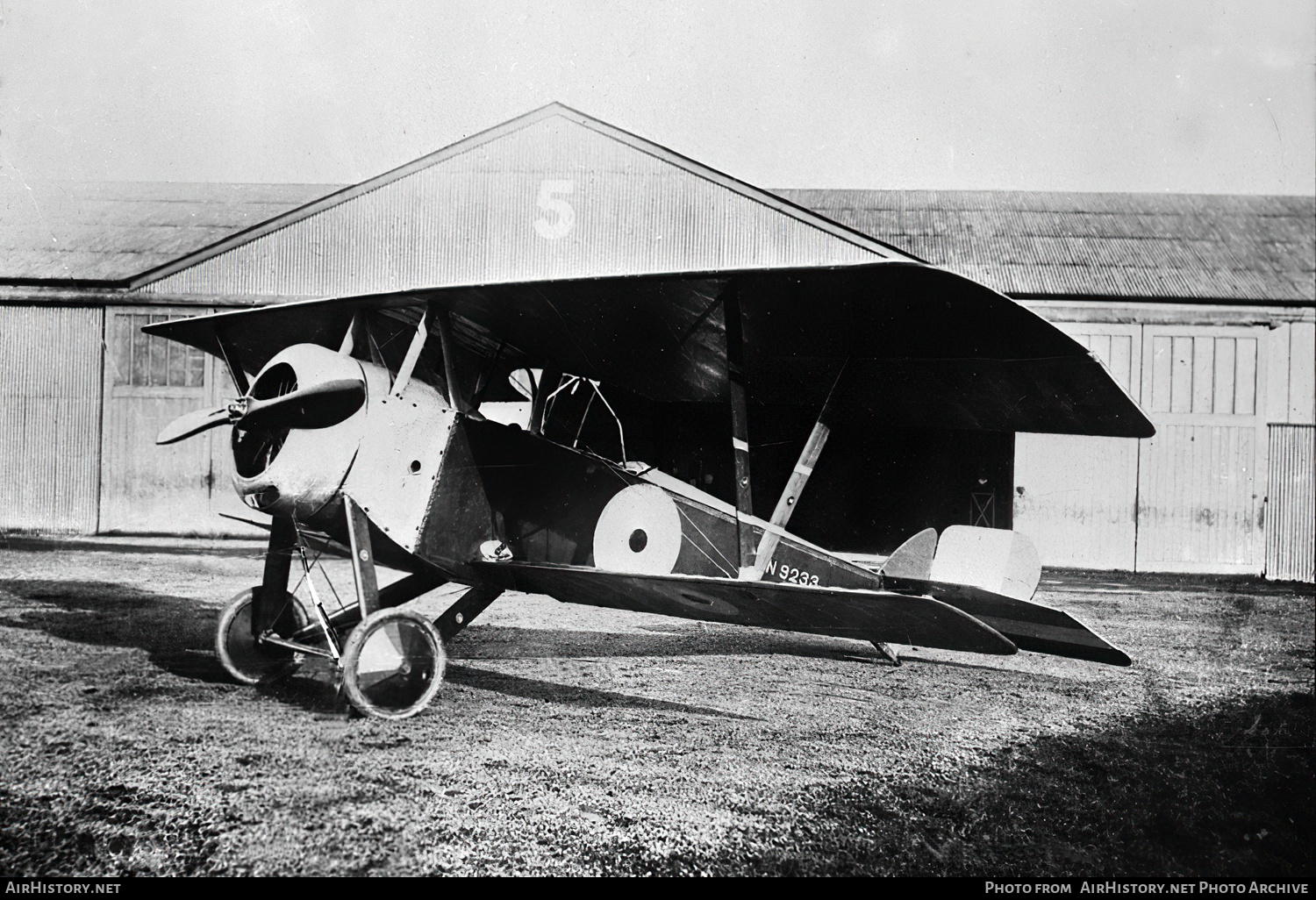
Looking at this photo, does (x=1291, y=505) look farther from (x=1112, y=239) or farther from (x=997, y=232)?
(x=997, y=232)

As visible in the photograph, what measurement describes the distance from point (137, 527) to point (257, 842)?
1251 centimetres

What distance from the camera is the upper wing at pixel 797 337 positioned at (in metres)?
3.90

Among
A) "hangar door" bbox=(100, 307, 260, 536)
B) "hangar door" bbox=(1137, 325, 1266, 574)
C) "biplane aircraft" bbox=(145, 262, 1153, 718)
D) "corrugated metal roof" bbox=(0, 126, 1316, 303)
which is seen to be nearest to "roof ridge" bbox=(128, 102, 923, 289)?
"corrugated metal roof" bbox=(0, 126, 1316, 303)

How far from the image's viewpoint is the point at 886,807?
316cm

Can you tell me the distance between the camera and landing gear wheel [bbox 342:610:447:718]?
3.68m

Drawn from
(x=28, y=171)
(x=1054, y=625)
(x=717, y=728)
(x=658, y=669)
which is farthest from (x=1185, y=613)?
(x=28, y=171)

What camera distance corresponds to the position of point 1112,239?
1630 cm

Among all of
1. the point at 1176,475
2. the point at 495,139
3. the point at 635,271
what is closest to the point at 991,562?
the point at 635,271

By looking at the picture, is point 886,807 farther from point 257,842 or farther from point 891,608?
point 257,842

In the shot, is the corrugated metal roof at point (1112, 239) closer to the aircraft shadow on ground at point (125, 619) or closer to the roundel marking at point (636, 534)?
the roundel marking at point (636, 534)

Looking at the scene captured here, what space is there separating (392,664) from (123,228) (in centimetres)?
1445

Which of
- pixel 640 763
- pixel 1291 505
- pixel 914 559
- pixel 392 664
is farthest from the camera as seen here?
pixel 1291 505

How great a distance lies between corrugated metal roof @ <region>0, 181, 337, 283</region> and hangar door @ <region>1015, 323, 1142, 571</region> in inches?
558

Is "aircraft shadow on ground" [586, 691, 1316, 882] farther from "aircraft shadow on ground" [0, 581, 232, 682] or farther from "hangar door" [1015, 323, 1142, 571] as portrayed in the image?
"hangar door" [1015, 323, 1142, 571]
